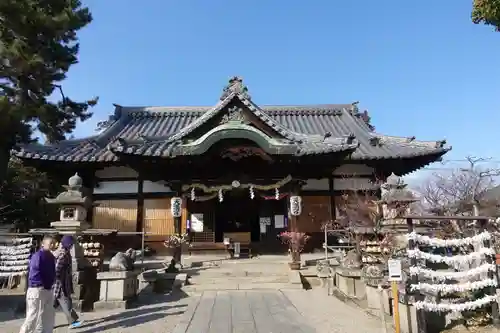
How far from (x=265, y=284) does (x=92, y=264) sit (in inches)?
203

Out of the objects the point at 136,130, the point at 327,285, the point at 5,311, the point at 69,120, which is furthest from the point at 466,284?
the point at 69,120

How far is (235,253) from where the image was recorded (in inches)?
570

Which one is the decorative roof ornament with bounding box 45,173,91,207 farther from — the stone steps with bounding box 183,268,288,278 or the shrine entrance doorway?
the shrine entrance doorway

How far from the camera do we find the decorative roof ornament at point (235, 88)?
47.1 ft

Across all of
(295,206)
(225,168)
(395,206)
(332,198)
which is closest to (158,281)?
(225,168)

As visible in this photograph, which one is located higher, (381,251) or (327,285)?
(381,251)

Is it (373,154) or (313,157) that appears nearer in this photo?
(313,157)

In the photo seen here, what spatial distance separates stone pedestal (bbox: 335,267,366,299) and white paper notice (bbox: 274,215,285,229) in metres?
6.27

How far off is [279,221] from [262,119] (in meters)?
4.98

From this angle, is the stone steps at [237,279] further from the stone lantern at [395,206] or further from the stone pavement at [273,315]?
the stone lantern at [395,206]

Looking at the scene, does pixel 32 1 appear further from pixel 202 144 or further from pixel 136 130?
pixel 202 144

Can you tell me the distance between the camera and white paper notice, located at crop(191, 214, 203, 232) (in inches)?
603

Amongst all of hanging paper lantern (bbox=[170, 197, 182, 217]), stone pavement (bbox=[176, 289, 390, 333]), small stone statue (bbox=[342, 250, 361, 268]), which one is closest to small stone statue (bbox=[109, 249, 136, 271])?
stone pavement (bbox=[176, 289, 390, 333])

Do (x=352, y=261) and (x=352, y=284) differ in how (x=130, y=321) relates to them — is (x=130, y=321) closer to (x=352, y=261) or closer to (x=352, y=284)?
(x=352, y=284)
